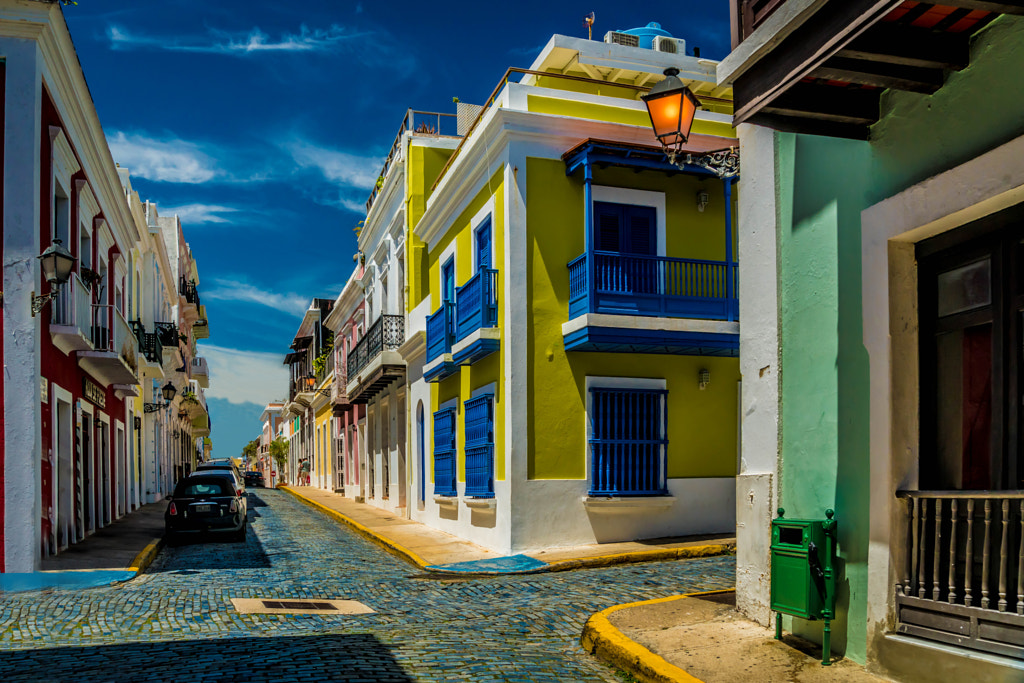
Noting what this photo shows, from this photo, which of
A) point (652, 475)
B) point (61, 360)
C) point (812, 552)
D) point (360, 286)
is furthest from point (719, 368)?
point (360, 286)

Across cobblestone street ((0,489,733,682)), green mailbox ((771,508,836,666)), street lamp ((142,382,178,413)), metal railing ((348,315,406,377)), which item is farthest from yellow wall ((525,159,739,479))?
street lamp ((142,382,178,413))

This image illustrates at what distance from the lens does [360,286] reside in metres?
28.1

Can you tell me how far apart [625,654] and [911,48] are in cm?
416

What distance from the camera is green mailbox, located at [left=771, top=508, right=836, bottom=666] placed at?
601 centimetres

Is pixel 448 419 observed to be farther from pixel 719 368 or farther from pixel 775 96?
pixel 775 96

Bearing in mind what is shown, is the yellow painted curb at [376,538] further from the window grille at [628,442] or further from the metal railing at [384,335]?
the metal railing at [384,335]

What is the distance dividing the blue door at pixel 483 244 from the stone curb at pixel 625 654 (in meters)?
8.13

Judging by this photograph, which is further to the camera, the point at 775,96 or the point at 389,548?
the point at 389,548

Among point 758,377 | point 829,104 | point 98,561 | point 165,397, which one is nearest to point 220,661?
point 758,377

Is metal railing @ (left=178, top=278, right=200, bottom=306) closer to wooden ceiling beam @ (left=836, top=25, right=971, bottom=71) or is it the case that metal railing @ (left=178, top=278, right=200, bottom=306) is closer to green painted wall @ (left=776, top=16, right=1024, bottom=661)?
green painted wall @ (left=776, top=16, right=1024, bottom=661)

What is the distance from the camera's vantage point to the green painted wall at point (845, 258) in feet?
17.1

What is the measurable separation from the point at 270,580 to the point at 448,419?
19.5 feet

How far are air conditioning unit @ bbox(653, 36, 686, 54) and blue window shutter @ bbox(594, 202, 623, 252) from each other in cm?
523

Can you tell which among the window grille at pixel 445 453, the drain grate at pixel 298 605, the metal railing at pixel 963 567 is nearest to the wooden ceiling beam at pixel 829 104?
the metal railing at pixel 963 567
